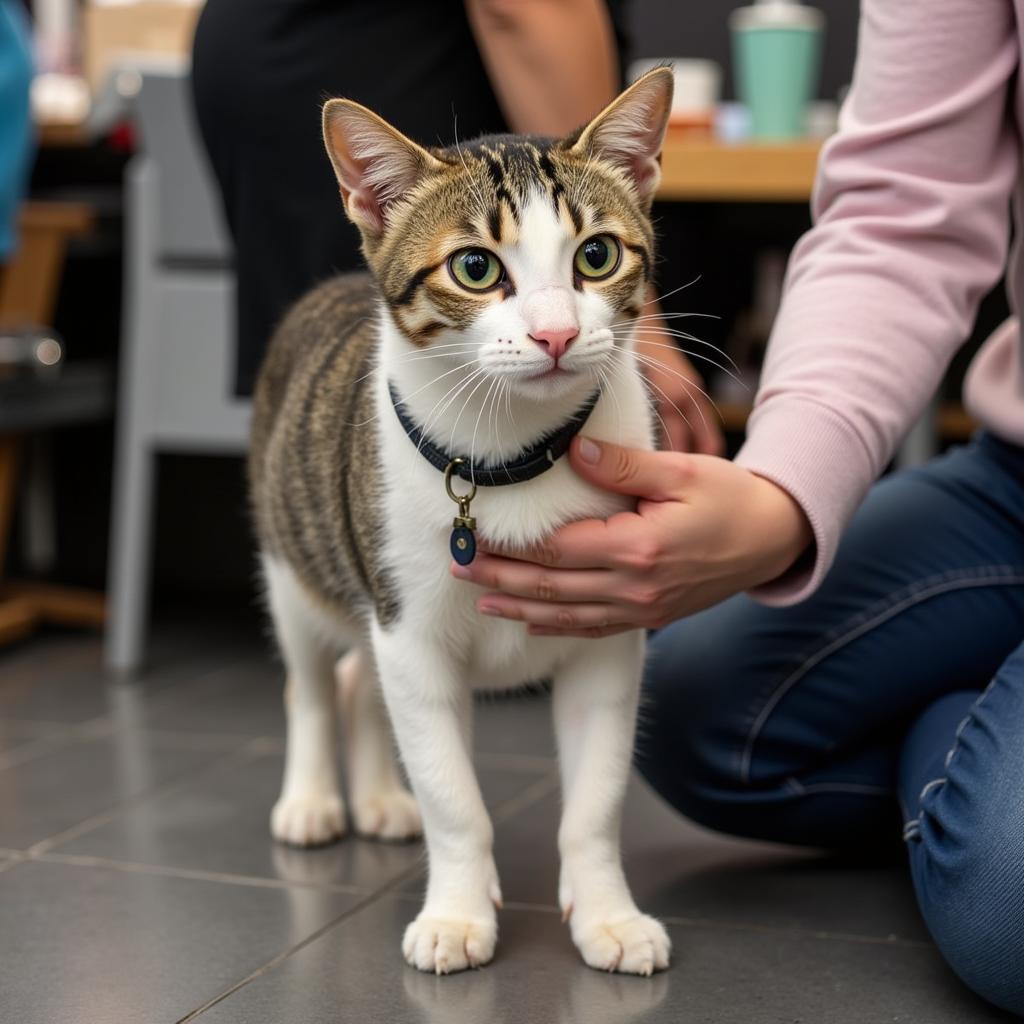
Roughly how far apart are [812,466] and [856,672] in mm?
316

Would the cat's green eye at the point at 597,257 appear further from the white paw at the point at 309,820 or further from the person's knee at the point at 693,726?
the white paw at the point at 309,820

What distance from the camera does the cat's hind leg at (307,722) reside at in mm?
1636

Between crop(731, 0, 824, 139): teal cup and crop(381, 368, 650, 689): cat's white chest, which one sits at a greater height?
crop(731, 0, 824, 139): teal cup

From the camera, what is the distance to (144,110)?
2527 mm

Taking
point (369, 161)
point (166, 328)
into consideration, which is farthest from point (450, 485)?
point (166, 328)

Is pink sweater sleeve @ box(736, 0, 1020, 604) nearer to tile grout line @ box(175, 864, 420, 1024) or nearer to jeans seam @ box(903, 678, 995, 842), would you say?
jeans seam @ box(903, 678, 995, 842)

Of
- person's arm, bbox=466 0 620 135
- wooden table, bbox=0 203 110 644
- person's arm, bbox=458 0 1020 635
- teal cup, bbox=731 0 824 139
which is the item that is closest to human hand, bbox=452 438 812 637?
person's arm, bbox=458 0 1020 635

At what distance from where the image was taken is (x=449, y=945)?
1253 millimetres

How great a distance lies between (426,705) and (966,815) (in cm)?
47

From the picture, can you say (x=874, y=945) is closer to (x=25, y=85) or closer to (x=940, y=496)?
(x=940, y=496)

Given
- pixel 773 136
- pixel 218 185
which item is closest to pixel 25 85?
pixel 218 185

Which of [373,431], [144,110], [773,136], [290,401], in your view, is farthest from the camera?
[144,110]

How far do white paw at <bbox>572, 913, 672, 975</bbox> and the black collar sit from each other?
40 cm

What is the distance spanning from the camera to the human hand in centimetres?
117
